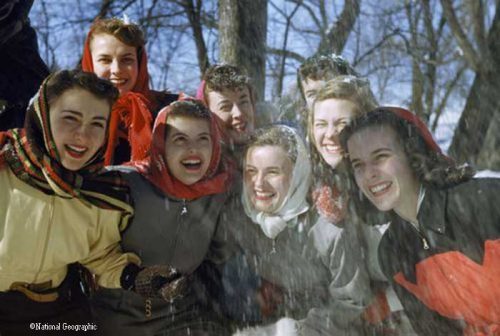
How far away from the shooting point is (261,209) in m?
2.94

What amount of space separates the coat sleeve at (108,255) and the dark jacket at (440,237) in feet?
3.89

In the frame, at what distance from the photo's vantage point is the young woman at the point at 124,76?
312 cm

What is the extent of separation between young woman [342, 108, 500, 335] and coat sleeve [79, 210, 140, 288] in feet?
3.61

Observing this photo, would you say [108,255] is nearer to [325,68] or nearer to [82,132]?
[82,132]

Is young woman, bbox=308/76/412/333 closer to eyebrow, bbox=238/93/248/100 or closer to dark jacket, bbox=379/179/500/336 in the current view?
dark jacket, bbox=379/179/500/336

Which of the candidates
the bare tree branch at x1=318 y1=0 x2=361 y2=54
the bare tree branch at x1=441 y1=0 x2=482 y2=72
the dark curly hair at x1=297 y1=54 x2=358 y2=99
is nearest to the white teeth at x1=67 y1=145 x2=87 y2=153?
the dark curly hair at x1=297 y1=54 x2=358 y2=99

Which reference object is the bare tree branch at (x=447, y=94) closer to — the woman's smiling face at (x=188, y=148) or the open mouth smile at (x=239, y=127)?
the open mouth smile at (x=239, y=127)

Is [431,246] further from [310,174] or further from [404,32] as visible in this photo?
[404,32]

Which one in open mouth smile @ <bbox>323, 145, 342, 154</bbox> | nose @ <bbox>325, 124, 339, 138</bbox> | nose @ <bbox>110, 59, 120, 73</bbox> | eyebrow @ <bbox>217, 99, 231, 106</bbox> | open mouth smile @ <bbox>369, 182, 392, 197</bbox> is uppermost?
nose @ <bbox>110, 59, 120, 73</bbox>

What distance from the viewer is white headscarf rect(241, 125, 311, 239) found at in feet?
9.55

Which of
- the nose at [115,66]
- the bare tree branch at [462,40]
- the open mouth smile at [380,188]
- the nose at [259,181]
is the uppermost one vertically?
the bare tree branch at [462,40]

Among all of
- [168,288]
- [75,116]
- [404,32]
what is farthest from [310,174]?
[404,32]

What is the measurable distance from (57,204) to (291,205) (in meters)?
1.06

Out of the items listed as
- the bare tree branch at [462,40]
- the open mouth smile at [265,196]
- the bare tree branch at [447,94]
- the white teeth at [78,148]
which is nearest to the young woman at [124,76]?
the white teeth at [78,148]
